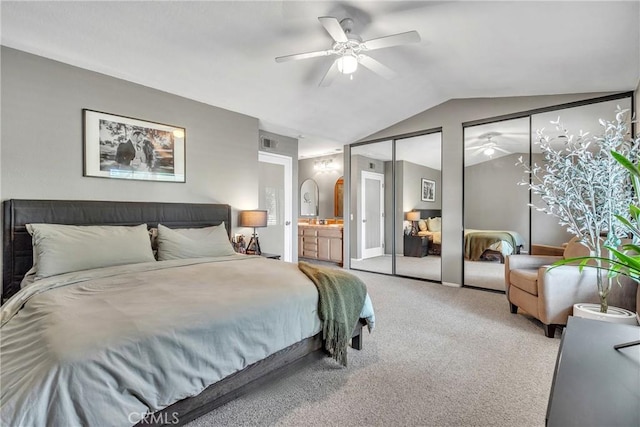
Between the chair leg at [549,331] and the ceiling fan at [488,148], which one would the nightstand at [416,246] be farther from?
the chair leg at [549,331]

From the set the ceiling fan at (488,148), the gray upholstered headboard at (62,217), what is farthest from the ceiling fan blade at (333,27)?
the ceiling fan at (488,148)

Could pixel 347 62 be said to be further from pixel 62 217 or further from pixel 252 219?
pixel 62 217

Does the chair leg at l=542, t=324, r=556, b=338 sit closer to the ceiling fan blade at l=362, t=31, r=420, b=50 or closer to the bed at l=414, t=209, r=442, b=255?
the bed at l=414, t=209, r=442, b=255

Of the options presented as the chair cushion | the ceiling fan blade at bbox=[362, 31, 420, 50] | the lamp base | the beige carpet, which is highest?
the ceiling fan blade at bbox=[362, 31, 420, 50]

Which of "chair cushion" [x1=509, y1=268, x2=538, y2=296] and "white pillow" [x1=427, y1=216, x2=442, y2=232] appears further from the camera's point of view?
"white pillow" [x1=427, y1=216, x2=442, y2=232]

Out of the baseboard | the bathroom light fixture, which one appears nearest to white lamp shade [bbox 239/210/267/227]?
the baseboard

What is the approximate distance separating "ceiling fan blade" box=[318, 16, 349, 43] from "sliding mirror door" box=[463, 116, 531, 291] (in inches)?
118

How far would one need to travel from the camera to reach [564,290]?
2906 mm

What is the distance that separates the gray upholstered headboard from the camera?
274 cm

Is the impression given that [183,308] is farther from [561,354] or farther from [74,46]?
[74,46]

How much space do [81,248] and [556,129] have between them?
546 centimetres

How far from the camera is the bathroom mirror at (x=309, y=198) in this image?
803 cm

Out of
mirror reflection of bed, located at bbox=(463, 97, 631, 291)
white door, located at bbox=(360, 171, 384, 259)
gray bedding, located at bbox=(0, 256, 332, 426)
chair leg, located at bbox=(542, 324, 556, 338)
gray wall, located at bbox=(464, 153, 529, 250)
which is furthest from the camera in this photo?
white door, located at bbox=(360, 171, 384, 259)

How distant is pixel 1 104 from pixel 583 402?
4.23 meters
